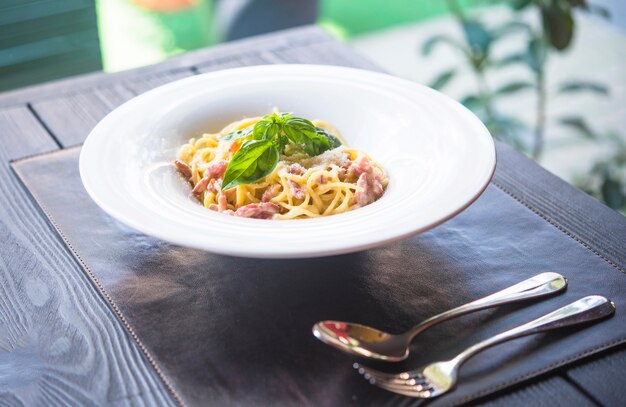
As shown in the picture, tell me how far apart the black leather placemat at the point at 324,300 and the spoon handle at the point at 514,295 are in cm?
1

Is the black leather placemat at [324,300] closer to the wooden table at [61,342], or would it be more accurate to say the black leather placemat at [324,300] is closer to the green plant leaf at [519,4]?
the wooden table at [61,342]

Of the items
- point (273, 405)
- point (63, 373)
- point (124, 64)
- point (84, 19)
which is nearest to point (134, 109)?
point (63, 373)

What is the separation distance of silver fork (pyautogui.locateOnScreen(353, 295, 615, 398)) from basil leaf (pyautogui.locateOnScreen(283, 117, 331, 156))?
0.38 metres

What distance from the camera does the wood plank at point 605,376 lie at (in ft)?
2.70

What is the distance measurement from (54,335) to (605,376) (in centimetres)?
62

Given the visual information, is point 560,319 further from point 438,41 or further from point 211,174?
point 438,41

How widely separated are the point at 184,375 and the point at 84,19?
2.33 meters

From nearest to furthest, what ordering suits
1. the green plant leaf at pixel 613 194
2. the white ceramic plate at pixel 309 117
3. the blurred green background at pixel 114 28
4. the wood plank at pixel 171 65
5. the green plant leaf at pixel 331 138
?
the white ceramic plate at pixel 309 117 < the green plant leaf at pixel 331 138 < the wood plank at pixel 171 65 < the green plant leaf at pixel 613 194 < the blurred green background at pixel 114 28

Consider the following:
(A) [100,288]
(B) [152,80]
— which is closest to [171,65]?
(B) [152,80]

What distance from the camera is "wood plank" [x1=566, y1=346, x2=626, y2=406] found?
0.82 m

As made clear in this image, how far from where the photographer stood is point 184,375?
853mm

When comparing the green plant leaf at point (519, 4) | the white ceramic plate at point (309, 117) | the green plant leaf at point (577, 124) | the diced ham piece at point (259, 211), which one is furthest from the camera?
the green plant leaf at point (577, 124)

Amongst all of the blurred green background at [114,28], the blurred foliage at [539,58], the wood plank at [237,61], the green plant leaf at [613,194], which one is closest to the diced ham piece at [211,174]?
the wood plank at [237,61]

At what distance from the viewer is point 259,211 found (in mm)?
1053
